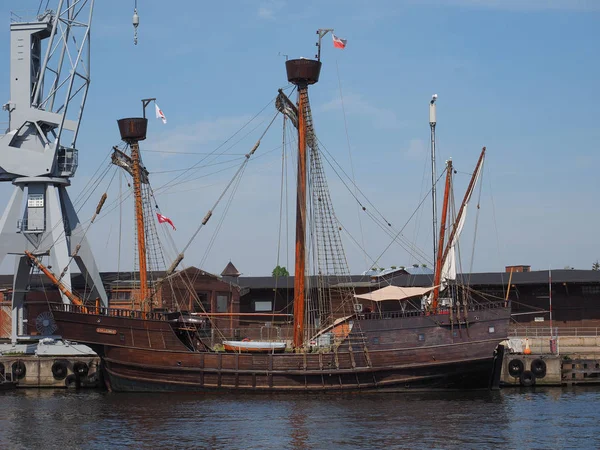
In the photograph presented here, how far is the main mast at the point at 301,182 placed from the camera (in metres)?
44.5

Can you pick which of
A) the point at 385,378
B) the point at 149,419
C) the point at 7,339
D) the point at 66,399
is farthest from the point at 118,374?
the point at 7,339

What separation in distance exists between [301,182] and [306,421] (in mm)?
14661

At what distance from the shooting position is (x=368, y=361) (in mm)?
42156

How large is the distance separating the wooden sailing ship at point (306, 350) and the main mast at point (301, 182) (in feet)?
0.17

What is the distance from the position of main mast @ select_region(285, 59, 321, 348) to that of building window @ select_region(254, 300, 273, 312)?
22.8 meters

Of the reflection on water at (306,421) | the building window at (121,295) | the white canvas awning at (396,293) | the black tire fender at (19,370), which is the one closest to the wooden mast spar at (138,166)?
the black tire fender at (19,370)

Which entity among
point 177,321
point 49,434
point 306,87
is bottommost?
point 49,434

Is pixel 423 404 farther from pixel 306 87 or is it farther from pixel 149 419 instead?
pixel 306 87

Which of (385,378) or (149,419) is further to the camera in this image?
(385,378)

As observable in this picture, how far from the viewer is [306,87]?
150 ft

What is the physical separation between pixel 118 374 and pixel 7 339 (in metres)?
17.0

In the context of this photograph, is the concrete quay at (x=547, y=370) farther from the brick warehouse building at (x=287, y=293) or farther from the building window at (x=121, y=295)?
the building window at (x=121, y=295)

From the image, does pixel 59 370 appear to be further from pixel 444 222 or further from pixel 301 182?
pixel 444 222

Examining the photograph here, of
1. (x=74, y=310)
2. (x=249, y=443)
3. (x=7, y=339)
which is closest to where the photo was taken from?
(x=249, y=443)
